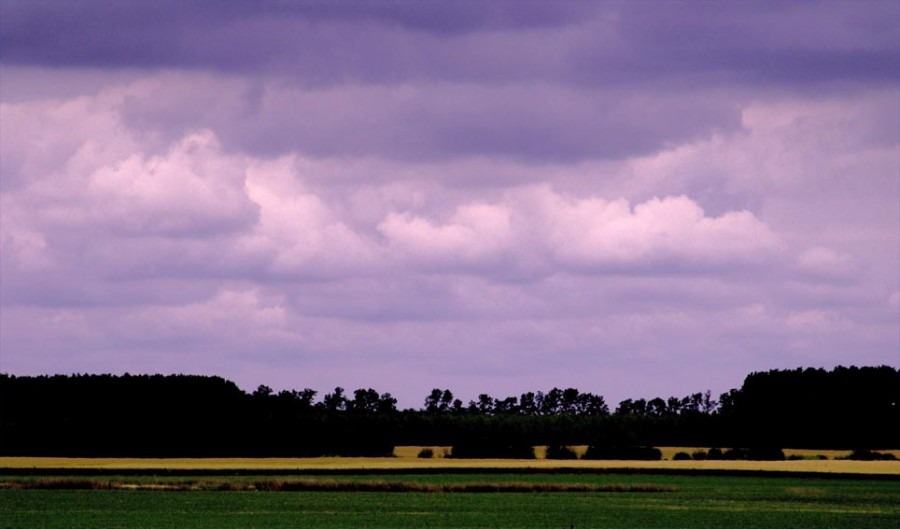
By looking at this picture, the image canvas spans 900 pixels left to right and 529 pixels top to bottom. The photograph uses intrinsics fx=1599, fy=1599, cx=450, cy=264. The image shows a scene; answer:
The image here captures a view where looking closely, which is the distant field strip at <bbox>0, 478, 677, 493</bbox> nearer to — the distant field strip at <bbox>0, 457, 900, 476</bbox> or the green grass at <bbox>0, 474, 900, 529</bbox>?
the green grass at <bbox>0, 474, 900, 529</bbox>

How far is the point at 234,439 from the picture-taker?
141500 mm

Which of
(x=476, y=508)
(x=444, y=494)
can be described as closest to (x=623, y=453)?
(x=444, y=494)

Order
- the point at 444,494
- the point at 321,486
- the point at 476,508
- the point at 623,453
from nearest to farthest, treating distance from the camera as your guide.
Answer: the point at 476,508, the point at 444,494, the point at 321,486, the point at 623,453

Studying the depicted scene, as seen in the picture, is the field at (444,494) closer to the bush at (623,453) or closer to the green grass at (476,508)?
the green grass at (476,508)

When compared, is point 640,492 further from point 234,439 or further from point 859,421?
point 859,421

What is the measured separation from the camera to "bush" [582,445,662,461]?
134 meters

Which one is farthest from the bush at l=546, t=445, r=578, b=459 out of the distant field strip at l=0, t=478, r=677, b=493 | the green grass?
the distant field strip at l=0, t=478, r=677, b=493

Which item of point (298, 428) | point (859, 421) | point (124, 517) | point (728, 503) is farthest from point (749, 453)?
point (124, 517)

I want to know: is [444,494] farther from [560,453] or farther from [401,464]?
[560,453]

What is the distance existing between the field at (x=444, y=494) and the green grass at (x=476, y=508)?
3.2 inches

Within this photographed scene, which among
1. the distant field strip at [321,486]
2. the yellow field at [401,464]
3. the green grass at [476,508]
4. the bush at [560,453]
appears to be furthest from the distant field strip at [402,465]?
the distant field strip at [321,486]

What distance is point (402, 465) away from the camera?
381 ft

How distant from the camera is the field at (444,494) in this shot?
61250 mm

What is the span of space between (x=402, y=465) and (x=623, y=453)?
91.1ft
